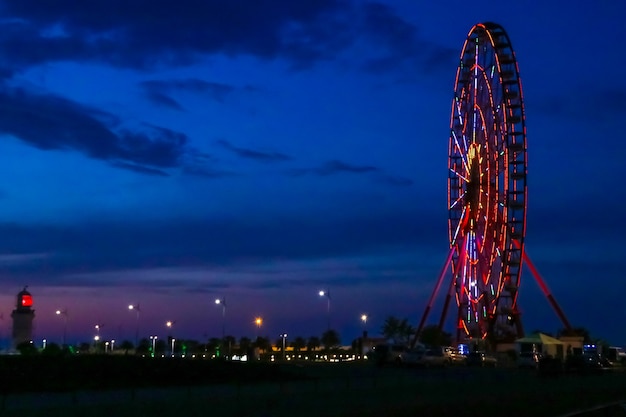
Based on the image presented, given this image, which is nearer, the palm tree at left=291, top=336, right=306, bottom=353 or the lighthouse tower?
the lighthouse tower

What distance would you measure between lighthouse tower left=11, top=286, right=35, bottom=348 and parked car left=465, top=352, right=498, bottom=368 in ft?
114

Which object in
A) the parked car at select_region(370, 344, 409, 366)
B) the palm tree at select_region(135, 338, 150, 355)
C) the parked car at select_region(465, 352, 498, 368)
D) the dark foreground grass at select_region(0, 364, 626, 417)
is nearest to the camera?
the dark foreground grass at select_region(0, 364, 626, 417)

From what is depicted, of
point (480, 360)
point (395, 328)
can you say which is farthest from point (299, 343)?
point (480, 360)

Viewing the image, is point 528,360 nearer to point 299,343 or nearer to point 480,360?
point 480,360

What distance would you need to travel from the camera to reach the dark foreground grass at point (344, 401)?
2744cm

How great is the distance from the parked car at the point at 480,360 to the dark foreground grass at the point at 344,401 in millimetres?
33749

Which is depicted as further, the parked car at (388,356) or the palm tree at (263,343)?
the palm tree at (263,343)

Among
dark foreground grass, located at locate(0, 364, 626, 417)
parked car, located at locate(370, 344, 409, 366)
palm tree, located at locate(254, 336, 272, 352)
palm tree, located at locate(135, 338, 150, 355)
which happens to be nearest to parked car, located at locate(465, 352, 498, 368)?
parked car, located at locate(370, 344, 409, 366)

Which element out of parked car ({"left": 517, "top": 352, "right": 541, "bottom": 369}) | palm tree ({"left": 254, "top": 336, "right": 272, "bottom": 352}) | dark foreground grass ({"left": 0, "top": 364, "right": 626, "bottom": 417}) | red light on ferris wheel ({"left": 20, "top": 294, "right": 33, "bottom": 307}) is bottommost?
dark foreground grass ({"left": 0, "top": 364, "right": 626, "bottom": 417})

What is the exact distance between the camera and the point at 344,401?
1282 inches

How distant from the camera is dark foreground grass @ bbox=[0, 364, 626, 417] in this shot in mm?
27438

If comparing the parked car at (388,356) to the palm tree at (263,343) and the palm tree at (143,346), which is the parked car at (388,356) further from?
the palm tree at (263,343)

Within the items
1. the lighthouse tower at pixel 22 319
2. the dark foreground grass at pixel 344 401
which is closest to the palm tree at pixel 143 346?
the lighthouse tower at pixel 22 319

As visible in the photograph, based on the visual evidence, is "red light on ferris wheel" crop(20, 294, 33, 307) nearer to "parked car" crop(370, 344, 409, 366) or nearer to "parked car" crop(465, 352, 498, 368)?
"parked car" crop(370, 344, 409, 366)
